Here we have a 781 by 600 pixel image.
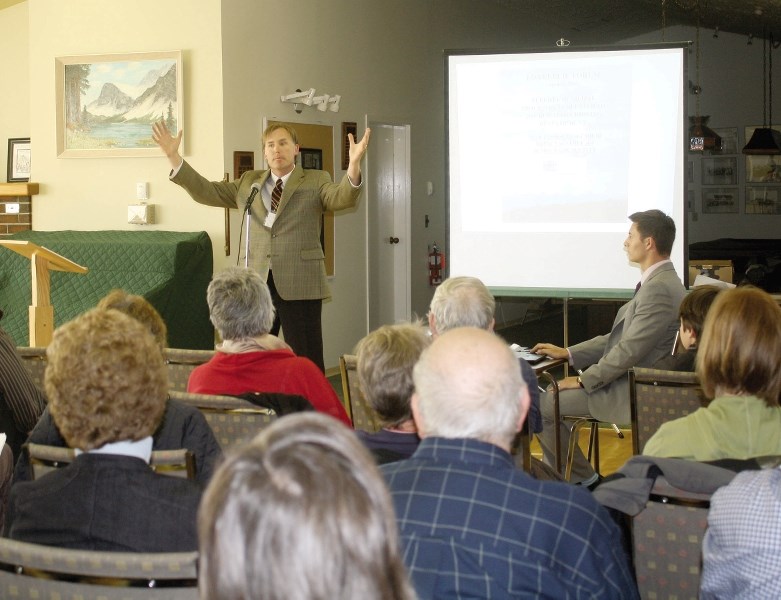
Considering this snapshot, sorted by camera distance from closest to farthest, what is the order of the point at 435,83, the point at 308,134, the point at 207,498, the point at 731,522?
the point at 207,498 < the point at 731,522 < the point at 308,134 < the point at 435,83

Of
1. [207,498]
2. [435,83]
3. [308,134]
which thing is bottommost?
[207,498]

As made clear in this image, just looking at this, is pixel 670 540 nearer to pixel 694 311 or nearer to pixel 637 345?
pixel 694 311

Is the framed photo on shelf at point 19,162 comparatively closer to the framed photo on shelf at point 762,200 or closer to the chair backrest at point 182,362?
the chair backrest at point 182,362

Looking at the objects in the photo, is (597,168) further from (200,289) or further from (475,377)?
(475,377)

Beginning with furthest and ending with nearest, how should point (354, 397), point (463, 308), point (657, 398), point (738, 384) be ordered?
point (354, 397) < point (463, 308) < point (657, 398) < point (738, 384)

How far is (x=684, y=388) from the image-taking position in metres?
3.11

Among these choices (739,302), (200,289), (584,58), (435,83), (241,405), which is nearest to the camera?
(739,302)

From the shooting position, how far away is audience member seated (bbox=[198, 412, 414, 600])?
804 millimetres

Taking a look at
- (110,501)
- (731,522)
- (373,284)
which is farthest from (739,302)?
(373,284)

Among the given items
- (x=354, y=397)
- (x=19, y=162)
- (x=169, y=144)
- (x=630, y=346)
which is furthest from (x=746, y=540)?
(x=19, y=162)

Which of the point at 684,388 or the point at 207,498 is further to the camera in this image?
the point at 684,388

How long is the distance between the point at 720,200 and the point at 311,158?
26.1 feet

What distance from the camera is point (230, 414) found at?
104 inches

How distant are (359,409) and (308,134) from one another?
4.64 metres
